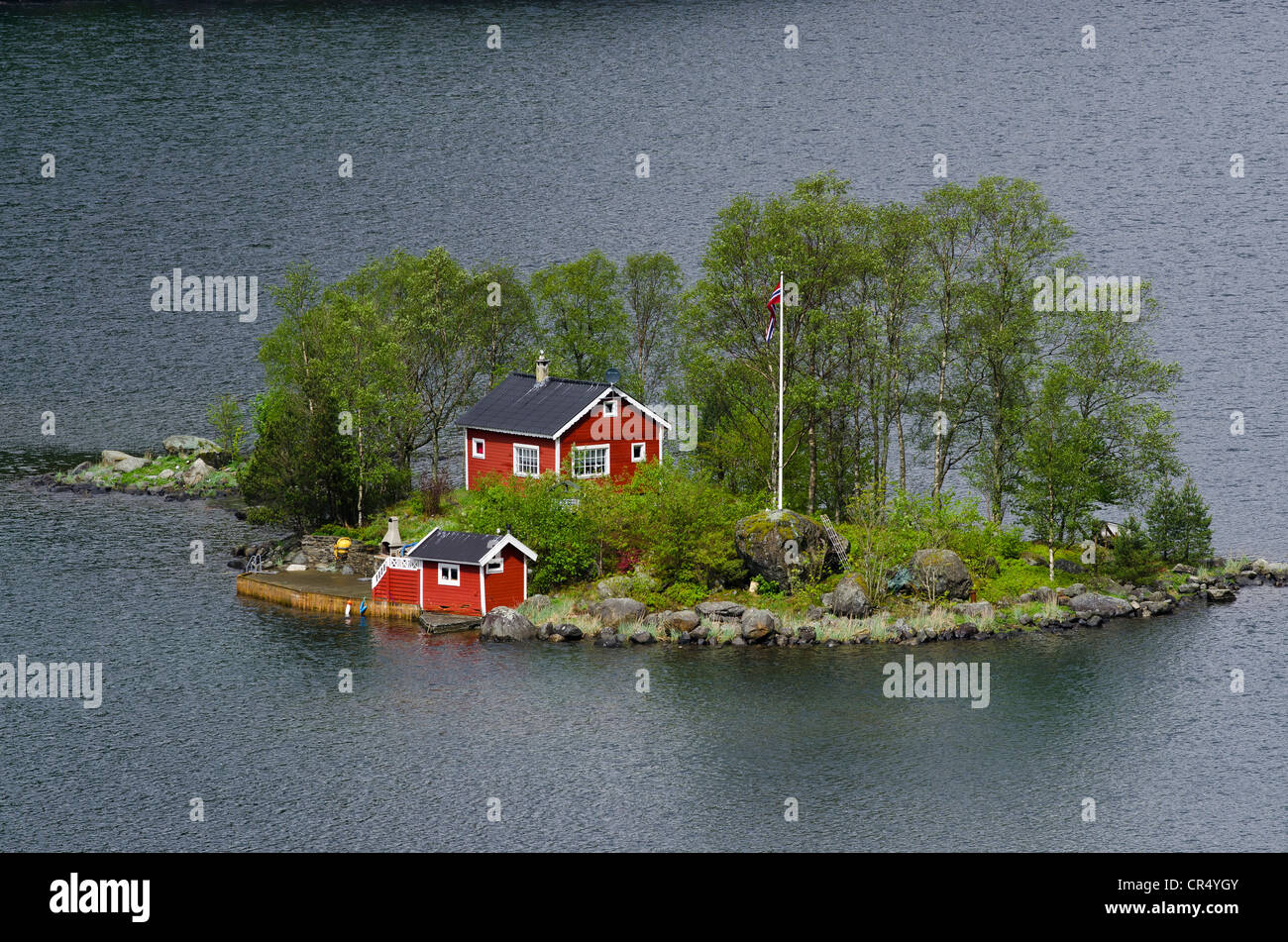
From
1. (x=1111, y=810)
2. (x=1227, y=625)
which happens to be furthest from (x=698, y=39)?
(x=1111, y=810)

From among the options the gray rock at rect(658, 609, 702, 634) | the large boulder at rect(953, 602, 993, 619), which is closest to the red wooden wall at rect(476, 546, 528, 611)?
the gray rock at rect(658, 609, 702, 634)

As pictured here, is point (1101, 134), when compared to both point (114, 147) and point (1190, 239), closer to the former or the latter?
point (1190, 239)

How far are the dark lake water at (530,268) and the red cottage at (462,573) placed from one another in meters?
2.21

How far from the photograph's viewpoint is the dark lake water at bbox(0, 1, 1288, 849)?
5262 centimetres

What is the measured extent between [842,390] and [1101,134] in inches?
3298

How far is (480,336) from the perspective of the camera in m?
82.8

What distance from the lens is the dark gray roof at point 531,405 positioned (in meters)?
71.8

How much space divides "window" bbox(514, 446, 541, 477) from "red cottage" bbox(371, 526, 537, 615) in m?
5.76

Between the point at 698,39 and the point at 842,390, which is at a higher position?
the point at 698,39

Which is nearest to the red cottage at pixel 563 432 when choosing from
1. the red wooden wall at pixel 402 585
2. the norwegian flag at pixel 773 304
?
the norwegian flag at pixel 773 304

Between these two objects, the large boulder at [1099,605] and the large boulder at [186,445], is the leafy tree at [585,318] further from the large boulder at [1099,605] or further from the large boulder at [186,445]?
the large boulder at [1099,605]

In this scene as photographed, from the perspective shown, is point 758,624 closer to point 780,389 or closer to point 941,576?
point 941,576

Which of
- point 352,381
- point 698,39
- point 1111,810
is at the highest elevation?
point 698,39

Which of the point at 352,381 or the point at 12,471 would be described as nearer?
the point at 352,381
